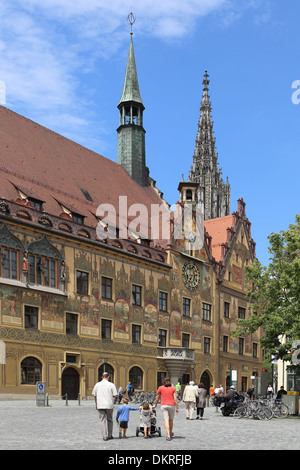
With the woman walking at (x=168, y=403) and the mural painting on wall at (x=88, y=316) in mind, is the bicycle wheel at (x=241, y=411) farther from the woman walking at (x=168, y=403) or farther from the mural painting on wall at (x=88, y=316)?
the mural painting on wall at (x=88, y=316)

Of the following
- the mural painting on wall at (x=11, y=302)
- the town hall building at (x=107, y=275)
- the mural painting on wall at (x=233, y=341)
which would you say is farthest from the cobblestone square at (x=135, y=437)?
the mural painting on wall at (x=233, y=341)

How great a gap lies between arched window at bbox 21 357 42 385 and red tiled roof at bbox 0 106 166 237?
7.99m

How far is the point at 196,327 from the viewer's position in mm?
43844

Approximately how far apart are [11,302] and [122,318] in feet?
28.5

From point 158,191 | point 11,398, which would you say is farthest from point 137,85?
point 11,398

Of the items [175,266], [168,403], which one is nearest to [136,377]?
[175,266]

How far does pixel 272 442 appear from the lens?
536 inches

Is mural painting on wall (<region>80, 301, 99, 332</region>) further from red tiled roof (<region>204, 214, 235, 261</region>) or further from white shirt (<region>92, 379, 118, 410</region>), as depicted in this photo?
white shirt (<region>92, 379, 118, 410</region>)

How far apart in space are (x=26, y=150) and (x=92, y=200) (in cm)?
511

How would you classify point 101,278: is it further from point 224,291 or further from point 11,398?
point 224,291

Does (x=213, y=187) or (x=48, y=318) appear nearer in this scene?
(x=48, y=318)

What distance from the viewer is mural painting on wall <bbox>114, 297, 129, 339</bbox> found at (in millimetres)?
37062

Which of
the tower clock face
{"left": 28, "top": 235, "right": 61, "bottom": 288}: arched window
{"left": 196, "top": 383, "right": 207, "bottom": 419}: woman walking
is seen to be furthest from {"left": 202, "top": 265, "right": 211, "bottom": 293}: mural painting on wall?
{"left": 196, "top": 383, "right": 207, "bottom": 419}: woman walking

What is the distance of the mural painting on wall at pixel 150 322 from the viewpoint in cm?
3925
